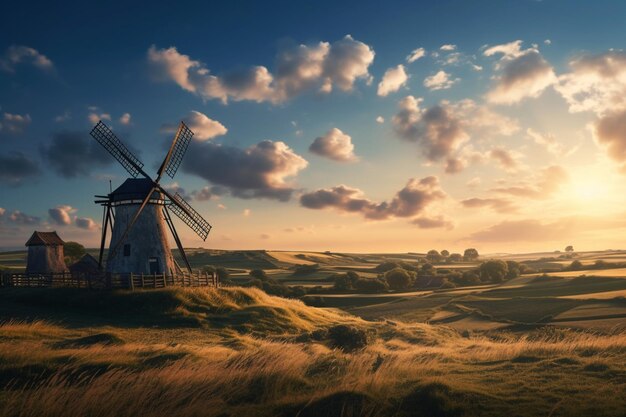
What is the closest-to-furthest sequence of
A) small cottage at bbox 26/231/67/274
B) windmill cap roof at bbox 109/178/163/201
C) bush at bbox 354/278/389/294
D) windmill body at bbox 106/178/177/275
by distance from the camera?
windmill body at bbox 106/178/177/275 → windmill cap roof at bbox 109/178/163/201 → small cottage at bbox 26/231/67/274 → bush at bbox 354/278/389/294

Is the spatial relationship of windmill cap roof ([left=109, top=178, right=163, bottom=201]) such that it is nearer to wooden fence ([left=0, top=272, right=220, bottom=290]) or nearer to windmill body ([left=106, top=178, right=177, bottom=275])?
windmill body ([left=106, top=178, right=177, bottom=275])

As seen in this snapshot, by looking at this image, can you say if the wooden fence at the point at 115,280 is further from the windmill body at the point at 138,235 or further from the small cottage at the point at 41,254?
the small cottage at the point at 41,254

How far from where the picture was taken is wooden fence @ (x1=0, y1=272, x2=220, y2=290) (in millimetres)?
36969

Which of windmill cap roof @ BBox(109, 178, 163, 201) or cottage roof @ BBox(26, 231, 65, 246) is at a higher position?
windmill cap roof @ BBox(109, 178, 163, 201)

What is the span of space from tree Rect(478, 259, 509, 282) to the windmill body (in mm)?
85437

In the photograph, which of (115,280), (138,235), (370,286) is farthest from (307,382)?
(370,286)

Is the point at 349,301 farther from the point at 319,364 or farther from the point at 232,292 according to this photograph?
the point at 319,364

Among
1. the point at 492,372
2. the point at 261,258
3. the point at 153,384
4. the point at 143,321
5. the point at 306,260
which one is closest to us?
the point at 153,384

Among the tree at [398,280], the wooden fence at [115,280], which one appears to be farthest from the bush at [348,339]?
the tree at [398,280]

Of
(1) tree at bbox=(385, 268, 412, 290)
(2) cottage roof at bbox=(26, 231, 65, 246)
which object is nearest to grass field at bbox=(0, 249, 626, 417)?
(2) cottage roof at bbox=(26, 231, 65, 246)

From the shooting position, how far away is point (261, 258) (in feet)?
552

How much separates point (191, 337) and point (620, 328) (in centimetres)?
3425

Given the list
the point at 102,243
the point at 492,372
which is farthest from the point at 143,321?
the point at 492,372

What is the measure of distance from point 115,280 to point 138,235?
190 inches
